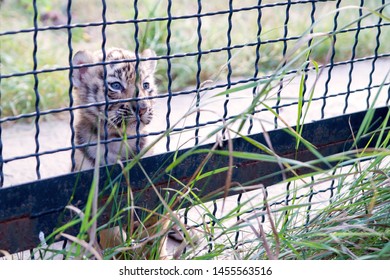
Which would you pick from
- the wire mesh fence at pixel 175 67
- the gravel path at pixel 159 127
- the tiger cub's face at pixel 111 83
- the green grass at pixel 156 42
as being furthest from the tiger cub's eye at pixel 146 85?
the green grass at pixel 156 42

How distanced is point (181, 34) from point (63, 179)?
15.8ft

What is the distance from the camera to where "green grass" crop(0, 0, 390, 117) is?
6.23m

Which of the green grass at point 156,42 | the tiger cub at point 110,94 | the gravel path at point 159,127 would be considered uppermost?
the green grass at point 156,42

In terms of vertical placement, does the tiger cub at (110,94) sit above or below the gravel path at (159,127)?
below

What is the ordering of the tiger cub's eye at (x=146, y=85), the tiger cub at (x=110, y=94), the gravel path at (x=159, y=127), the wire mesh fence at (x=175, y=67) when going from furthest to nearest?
the wire mesh fence at (x=175, y=67), the gravel path at (x=159, y=127), the tiger cub's eye at (x=146, y=85), the tiger cub at (x=110, y=94)

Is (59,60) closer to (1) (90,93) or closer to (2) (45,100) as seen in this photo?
(2) (45,100)

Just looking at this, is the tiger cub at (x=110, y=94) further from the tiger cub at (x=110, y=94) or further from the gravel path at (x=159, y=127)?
the gravel path at (x=159, y=127)

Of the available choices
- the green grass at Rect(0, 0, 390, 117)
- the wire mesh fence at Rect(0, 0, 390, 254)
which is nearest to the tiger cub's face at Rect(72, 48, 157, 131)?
the wire mesh fence at Rect(0, 0, 390, 254)

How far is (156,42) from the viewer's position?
7.00m

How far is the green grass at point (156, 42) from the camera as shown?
6227 mm

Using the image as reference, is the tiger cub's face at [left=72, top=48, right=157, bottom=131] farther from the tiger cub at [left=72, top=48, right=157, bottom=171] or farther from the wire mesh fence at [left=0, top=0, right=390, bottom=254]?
the wire mesh fence at [left=0, top=0, right=390, bottom=254]

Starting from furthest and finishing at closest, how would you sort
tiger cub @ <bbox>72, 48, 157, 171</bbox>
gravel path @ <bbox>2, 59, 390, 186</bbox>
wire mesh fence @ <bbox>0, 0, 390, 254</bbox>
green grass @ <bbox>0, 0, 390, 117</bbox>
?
green grass @ <bbox>0, 0, 390, 117</bbox> → wire mesh fence @ <bbox>0, 0, 390, 254</bbox> → gravel path @ <bbox>2, 59, 390, 186</bbox> → tiger cub @ <bbox>72, 48, 157, 171</bbox>

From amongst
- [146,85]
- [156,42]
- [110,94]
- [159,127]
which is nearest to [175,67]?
[156,42]
